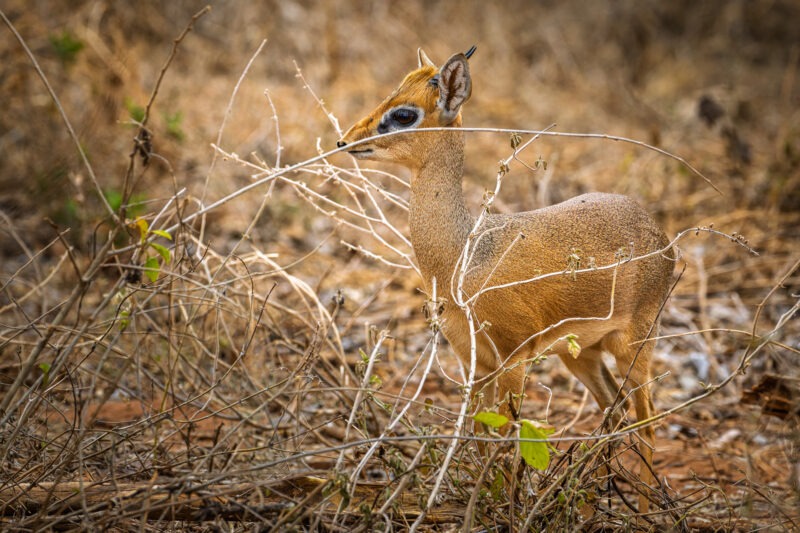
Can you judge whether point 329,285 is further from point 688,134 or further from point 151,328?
point 688,134

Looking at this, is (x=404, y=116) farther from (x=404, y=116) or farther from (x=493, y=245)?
(x=493, y=245)

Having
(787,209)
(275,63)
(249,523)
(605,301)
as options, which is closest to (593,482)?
(605,301)

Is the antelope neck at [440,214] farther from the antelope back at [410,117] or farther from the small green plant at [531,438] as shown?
the small green plant at [531,438]

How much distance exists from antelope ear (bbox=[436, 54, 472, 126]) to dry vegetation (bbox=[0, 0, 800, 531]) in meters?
0.44

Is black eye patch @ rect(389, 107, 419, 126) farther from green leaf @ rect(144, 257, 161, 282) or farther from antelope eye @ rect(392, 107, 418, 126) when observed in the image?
green leaf @ rect(144, 257, 161, 282)

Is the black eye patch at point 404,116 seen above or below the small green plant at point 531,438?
above

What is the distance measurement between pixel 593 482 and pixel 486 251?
0.99 meters

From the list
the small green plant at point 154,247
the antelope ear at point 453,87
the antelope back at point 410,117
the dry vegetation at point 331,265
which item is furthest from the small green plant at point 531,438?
the antelope ear at point 453,87

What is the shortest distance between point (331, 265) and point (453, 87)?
6.64 feet

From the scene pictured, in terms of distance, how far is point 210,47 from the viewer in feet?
34.3

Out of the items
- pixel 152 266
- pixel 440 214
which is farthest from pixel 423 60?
pixel 152 266

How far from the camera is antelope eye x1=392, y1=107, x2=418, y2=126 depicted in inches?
125

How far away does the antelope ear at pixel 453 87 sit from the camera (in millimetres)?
3043

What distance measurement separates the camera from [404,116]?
125 inches
